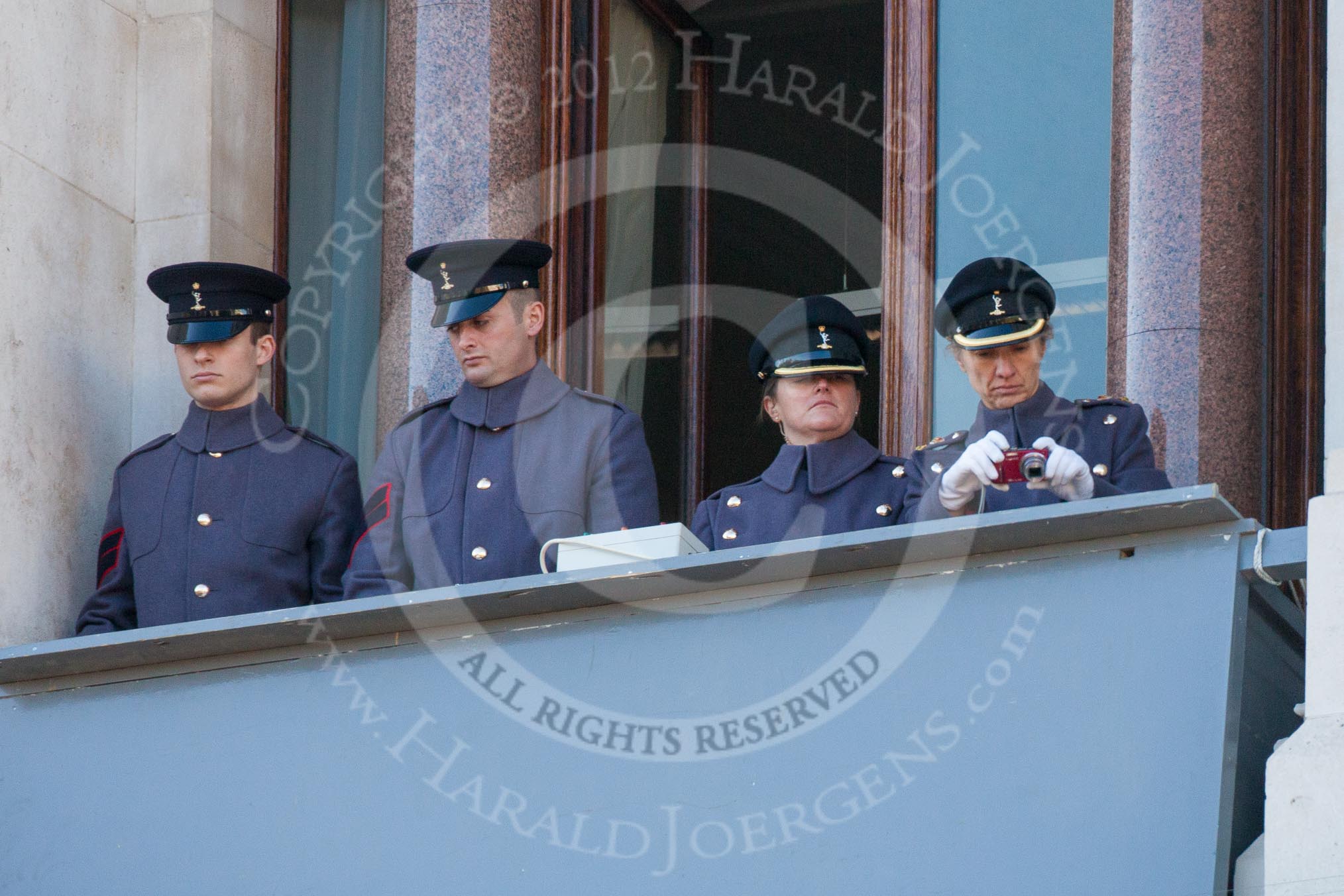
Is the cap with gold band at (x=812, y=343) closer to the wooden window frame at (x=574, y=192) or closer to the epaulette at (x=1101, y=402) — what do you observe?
the epaulette at (x=1101, y=402)

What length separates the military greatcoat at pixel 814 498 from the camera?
6414 millimetres

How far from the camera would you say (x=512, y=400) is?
6707 mm

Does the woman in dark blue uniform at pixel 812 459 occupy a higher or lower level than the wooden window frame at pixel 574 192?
lower

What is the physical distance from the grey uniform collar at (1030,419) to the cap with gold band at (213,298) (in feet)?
7.91

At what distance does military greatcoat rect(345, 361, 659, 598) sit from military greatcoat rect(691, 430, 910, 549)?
29 cm

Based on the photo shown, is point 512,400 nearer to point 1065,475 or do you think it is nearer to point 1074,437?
point 1074,437

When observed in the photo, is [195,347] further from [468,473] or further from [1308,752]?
[1308,752]

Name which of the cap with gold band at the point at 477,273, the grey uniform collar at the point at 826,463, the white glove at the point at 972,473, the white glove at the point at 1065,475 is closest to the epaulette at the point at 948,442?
the grey uniform collar at the point at 826,463

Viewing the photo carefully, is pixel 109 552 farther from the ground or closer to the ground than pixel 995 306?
closer to the ground

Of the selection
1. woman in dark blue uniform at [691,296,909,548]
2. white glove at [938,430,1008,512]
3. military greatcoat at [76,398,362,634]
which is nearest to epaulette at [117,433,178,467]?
military greatcoat at [76,398,362,634]

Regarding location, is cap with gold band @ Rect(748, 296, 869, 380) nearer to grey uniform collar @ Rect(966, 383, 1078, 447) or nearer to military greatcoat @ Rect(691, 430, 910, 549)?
military greatcoat @ Rect(691, 430, 910, 549)

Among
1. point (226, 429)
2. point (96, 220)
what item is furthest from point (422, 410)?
point (96, 220)

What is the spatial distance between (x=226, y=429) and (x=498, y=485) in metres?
1.07

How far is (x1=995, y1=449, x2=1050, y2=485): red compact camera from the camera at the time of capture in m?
5.20
